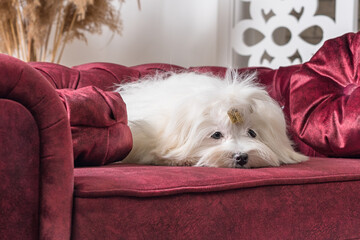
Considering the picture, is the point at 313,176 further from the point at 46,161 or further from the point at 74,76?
the point at 74,76

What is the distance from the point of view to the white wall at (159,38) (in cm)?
309

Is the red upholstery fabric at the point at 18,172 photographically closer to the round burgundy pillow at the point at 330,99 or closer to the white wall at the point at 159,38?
the round burgundy pillow at the point at 330,99

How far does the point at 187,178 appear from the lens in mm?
1238

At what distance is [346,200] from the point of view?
4.76ft

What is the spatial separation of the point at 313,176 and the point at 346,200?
13 cm

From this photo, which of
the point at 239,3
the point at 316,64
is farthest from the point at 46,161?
the point at 239,3

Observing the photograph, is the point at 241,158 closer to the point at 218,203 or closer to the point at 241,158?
the point at 241,158

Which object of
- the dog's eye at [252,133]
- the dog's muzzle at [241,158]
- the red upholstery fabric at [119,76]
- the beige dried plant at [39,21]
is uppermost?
the beige dried plant at [39,21]

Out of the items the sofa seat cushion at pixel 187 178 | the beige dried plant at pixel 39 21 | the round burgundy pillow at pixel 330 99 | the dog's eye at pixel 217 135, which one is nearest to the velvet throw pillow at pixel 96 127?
the sofa seat cushion at pixel 187 178

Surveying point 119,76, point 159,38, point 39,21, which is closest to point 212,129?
point 119,76

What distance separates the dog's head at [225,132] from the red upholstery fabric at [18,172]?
60 cm

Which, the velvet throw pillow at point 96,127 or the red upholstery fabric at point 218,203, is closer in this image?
the red upholstery fabric at point 218,203

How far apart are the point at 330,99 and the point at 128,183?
1018 mm

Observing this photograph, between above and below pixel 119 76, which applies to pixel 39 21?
above
